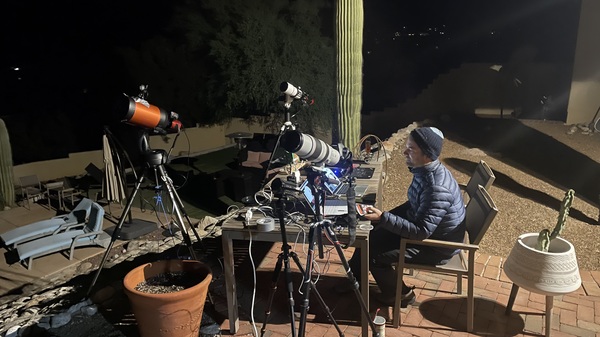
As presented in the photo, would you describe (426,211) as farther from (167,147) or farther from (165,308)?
(167,147)

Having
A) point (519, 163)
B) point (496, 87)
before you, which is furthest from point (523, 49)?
point (519, 163)

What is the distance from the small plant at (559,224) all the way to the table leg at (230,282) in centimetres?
190

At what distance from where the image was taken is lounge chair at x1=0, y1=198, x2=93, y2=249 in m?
4.93

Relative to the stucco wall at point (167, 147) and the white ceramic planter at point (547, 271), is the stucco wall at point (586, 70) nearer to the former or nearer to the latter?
the stucco wall at point (167, 147)

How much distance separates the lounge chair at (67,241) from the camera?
4574 mm

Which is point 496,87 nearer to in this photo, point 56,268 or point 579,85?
point 579,85

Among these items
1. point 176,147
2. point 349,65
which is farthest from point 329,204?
point 176,147

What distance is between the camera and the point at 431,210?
273cm

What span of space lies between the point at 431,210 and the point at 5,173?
661cm

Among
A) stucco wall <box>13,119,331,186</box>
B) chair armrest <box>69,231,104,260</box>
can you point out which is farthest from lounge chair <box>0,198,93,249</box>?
stucco wall <box>13,119,331,186</box>

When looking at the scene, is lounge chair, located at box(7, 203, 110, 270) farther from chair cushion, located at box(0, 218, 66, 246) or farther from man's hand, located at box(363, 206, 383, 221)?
man's hand, located at box(363, 206, 383, 221)

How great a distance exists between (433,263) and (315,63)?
8218 millimetres

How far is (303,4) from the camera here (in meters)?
10.6

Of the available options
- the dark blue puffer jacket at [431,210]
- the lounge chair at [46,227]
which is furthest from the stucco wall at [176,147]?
the dark blue puffer jacket at [431,210]
